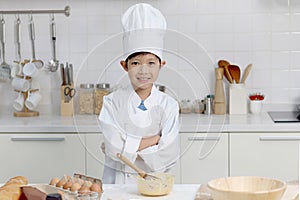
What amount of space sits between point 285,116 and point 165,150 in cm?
159

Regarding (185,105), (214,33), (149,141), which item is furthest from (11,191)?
(214,33)

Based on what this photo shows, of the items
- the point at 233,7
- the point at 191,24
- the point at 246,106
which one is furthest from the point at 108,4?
the point at 246,106

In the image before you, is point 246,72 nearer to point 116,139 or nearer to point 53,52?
point 53,52

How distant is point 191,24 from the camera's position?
149 inches

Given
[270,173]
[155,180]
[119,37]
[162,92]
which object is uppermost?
[119,37]

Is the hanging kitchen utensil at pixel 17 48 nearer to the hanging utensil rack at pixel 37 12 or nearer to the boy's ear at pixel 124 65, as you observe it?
the hanging utensil rack at pixel 37 12

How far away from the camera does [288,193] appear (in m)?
1.78

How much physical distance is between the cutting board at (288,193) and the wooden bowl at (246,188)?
8cm

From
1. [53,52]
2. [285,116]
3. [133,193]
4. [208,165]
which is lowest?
[208,165]

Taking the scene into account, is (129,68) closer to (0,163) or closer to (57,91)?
(0,163)

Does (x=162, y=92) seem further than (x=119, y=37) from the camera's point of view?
Yes

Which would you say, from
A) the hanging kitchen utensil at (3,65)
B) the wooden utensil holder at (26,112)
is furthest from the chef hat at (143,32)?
the hanging kitchen utensil at (3,65)

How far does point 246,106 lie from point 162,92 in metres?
1.50

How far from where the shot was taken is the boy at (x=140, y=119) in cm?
209
